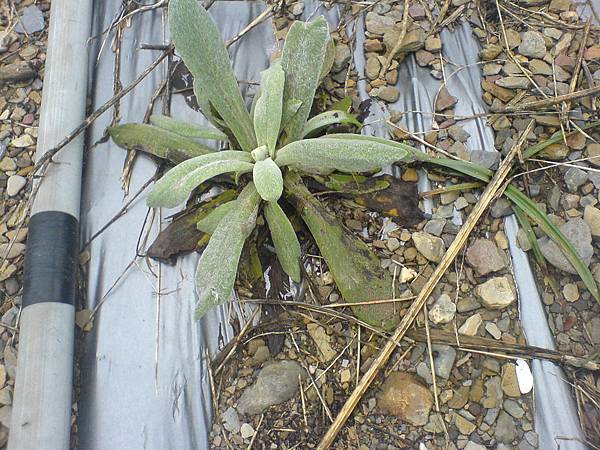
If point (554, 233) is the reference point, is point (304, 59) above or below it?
above

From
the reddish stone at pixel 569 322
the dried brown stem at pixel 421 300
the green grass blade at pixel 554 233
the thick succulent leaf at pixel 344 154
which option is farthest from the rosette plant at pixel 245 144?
the reddish stone at pixel 569 322

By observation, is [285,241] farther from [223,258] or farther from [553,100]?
[553,100]

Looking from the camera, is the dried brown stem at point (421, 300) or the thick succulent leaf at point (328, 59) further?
the thick succulent leaf at point (328, 59)

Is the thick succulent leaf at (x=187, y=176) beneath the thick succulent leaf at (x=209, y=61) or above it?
beneath

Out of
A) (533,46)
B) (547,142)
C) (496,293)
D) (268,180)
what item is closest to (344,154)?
(268,180)

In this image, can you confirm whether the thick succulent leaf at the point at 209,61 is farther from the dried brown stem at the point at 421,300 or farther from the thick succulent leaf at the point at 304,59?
the dried brown stem at the point at 421,300

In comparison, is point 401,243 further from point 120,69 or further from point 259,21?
point 120,69

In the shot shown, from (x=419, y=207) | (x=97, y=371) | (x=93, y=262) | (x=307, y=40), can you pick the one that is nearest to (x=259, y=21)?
(x=307, y=40)
